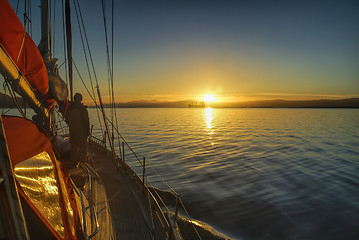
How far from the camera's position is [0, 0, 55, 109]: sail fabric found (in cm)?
268

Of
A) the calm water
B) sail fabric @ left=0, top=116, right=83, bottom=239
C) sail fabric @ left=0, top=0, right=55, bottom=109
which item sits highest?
sail fabric @ left=0, top=0, right=55, bottom=109

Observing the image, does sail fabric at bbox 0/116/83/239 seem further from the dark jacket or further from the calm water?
the calm water

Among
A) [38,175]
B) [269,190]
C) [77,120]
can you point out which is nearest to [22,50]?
[38,175]

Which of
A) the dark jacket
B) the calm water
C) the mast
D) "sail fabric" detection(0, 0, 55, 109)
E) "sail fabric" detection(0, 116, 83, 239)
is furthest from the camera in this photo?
the calm water

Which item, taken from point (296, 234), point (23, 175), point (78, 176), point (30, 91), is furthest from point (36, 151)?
point (296, 234)

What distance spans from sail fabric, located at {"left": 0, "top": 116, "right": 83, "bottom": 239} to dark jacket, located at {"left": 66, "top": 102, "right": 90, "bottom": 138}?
3.82 m

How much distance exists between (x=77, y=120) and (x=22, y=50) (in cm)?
373

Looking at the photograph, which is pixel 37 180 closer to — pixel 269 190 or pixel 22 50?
pixel 22 50

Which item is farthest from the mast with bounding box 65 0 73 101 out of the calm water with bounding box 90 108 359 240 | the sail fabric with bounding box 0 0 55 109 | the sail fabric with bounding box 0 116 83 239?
the calm water with bounding box 90 108 359 240

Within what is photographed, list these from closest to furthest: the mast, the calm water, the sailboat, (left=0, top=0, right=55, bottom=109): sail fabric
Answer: the sailboat < (left=0, top=0, right=55, bottom=109): sail fabric < the mast < the calm water

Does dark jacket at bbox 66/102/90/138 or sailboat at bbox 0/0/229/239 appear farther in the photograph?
dark jacket at bbox 66/102/90/138

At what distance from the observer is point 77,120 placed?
273 inches

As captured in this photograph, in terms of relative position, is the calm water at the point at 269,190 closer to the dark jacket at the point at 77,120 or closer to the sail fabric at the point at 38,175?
the dark jacket at the point at 77,120

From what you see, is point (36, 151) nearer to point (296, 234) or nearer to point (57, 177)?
point (57, 177)
